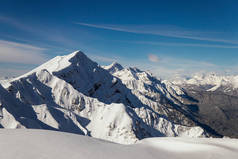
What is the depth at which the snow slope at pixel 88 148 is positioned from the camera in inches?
305

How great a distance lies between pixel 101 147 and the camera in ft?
30.6

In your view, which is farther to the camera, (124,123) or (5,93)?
(124,123)

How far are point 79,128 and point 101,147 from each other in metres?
90.5

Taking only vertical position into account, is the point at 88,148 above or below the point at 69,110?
above

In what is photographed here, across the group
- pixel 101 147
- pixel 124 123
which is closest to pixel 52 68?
pixel 124 123

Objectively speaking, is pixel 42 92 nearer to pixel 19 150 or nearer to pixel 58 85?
pixel 58 85

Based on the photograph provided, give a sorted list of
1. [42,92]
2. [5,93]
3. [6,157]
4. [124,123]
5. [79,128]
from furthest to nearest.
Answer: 1. [42,92]
2. [124,123]
3. [79,128]
4. [5,93]
5. [6,157]

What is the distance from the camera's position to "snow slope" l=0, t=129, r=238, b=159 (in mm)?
7758

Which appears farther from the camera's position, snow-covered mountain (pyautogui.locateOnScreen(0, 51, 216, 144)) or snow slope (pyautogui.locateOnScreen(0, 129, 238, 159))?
snow-covered mountain (pyautogui.locateOnScreen(0, 51, 216, 144))

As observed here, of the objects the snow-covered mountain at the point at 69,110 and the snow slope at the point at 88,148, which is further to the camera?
the snow-covered mountain at the point at 69,110

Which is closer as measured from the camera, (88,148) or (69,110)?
(88,148)

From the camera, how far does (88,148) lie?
8820mm

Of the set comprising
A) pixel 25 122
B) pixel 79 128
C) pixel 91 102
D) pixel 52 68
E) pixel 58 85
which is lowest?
pixel 79 128

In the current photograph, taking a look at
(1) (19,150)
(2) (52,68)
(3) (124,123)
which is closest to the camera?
(1) (19,150)
